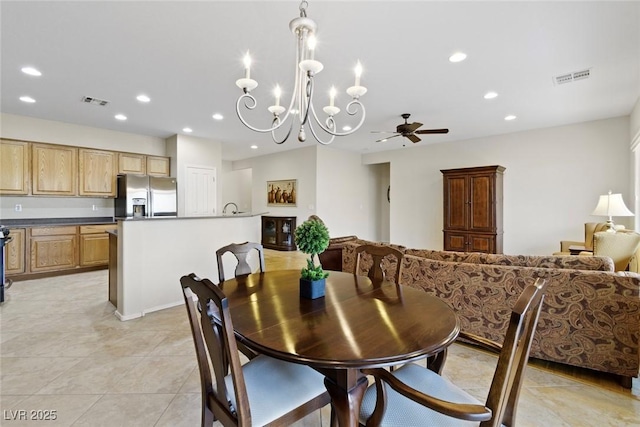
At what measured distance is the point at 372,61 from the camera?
2.87 meters

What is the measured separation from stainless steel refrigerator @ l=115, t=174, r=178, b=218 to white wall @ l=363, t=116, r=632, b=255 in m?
5.54

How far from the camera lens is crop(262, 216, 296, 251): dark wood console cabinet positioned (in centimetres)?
750

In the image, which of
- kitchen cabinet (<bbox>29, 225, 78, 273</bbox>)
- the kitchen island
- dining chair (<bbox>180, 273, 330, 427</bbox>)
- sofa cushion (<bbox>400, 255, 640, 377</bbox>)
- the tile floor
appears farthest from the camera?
kitchen cabinet (<bbox>29, 225, 78, 273</bbox>)

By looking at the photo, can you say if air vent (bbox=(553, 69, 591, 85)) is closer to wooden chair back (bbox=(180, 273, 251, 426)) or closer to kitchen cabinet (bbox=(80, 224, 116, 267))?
wooden chair back (bbox=(180, 273, 251, 426))

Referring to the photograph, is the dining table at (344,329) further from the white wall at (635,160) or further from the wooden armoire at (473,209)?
the white wall at (635,160)

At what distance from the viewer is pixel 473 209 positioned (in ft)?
18.3

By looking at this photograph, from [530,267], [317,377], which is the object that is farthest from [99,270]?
[530,267]

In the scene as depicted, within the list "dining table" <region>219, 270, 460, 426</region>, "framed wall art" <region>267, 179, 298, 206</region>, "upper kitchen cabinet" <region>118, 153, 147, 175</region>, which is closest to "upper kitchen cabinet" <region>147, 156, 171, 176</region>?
"upper kitchen cabinet" <region>118, 153, 147, 175</region>

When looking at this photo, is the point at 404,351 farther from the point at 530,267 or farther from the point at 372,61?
the point at 372,61

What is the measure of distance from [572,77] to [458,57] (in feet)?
5.12

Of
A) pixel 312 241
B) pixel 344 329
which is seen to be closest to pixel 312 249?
pixel 312 241

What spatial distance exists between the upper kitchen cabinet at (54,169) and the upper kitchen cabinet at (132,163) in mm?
676

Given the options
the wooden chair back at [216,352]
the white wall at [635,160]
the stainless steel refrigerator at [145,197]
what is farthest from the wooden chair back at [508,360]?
the stainless steel refrigerator at [145,197]

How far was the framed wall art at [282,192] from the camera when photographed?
754cm
